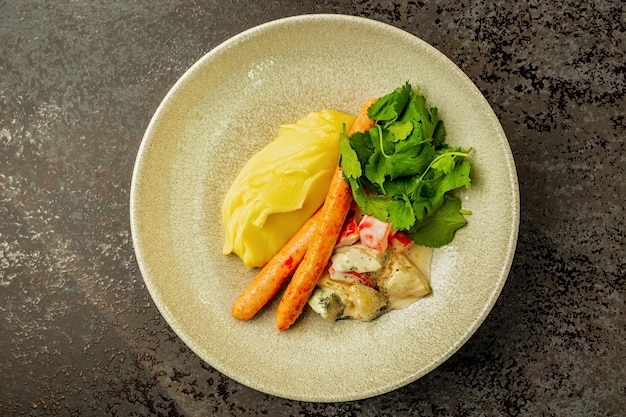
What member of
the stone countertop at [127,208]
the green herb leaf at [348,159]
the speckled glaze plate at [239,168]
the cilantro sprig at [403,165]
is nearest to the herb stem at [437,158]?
the cilantro sprig at [403,165]

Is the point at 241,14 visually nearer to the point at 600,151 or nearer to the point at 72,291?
A: the point at 72,291

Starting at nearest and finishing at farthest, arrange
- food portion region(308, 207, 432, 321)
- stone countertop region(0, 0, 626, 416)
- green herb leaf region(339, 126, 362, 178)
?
green herb leaf region(339, 126, 362, 178) < food portion region(308, 207, 432, 321) < stone countertop region(0, 0, 626, 416)

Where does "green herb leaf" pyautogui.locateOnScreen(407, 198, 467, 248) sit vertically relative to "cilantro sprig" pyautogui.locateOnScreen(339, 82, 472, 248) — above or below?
below

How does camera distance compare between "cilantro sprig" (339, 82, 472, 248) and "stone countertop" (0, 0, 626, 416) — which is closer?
"cilantro sprig" (339, 82, 472, 248)

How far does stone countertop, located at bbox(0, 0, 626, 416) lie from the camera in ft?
7.76

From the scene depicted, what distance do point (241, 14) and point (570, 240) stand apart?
156cm

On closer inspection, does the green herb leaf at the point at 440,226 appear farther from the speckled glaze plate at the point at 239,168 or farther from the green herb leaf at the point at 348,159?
the green herb leaf at the point at 348,159

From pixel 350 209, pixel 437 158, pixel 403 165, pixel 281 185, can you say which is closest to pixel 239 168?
pixel 281 185

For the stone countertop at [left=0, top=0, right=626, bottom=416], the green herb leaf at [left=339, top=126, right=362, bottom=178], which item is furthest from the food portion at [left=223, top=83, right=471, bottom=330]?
the stone countertop at [left=0, top=0, right=626, bottom=416]

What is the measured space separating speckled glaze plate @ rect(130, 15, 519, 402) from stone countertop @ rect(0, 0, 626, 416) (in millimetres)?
294

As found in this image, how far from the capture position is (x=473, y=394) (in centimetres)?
238

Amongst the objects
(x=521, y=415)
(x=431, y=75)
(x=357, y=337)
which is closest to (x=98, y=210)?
(x=357, y=337)

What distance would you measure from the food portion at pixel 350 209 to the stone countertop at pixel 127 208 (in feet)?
1.39

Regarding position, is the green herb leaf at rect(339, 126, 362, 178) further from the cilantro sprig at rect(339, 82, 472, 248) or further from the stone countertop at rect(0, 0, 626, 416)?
the stone countertop at rect(0, 0, 626, 416)
